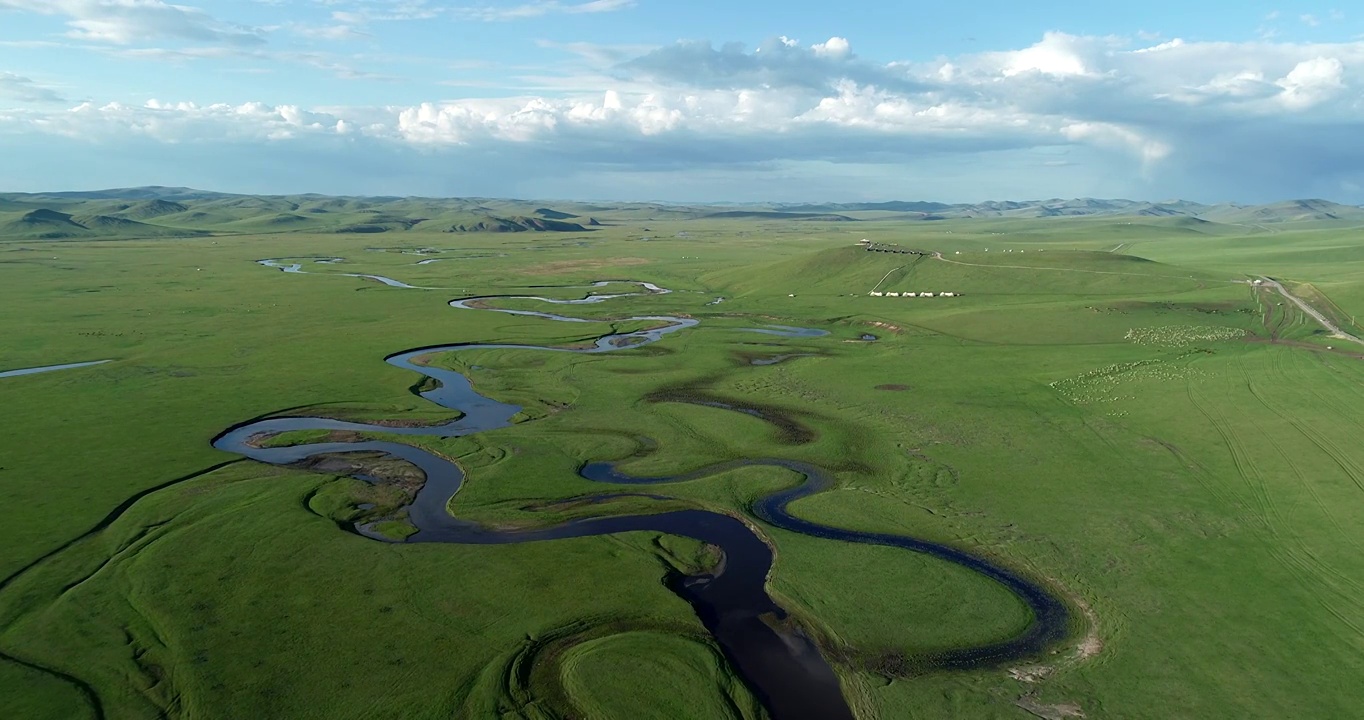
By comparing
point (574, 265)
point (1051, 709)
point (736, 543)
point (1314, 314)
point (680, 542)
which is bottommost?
point (1051, 709)

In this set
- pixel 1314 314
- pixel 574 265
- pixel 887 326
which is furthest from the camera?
pixel 574 265

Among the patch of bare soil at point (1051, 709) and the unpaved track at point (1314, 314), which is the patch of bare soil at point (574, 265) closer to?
the unpaved track at point (1314, 314)

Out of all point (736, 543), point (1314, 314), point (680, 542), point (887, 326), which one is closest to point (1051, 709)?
point (736, 543)

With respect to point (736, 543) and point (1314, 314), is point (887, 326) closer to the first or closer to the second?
point (1314, 314)

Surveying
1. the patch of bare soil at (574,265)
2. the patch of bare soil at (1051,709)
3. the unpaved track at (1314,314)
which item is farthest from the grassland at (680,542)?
the patch of bare soil at (574,265)

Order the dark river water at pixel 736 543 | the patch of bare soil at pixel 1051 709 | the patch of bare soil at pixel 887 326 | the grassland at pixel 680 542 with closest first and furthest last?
the patch of bare soil at pixel 1051 709 → the grassland at pixel 680 542 → the dark river water at pixel 736 543 → the patch of bare soil at pixel 887 326

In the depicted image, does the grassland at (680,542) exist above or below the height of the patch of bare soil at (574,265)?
below
